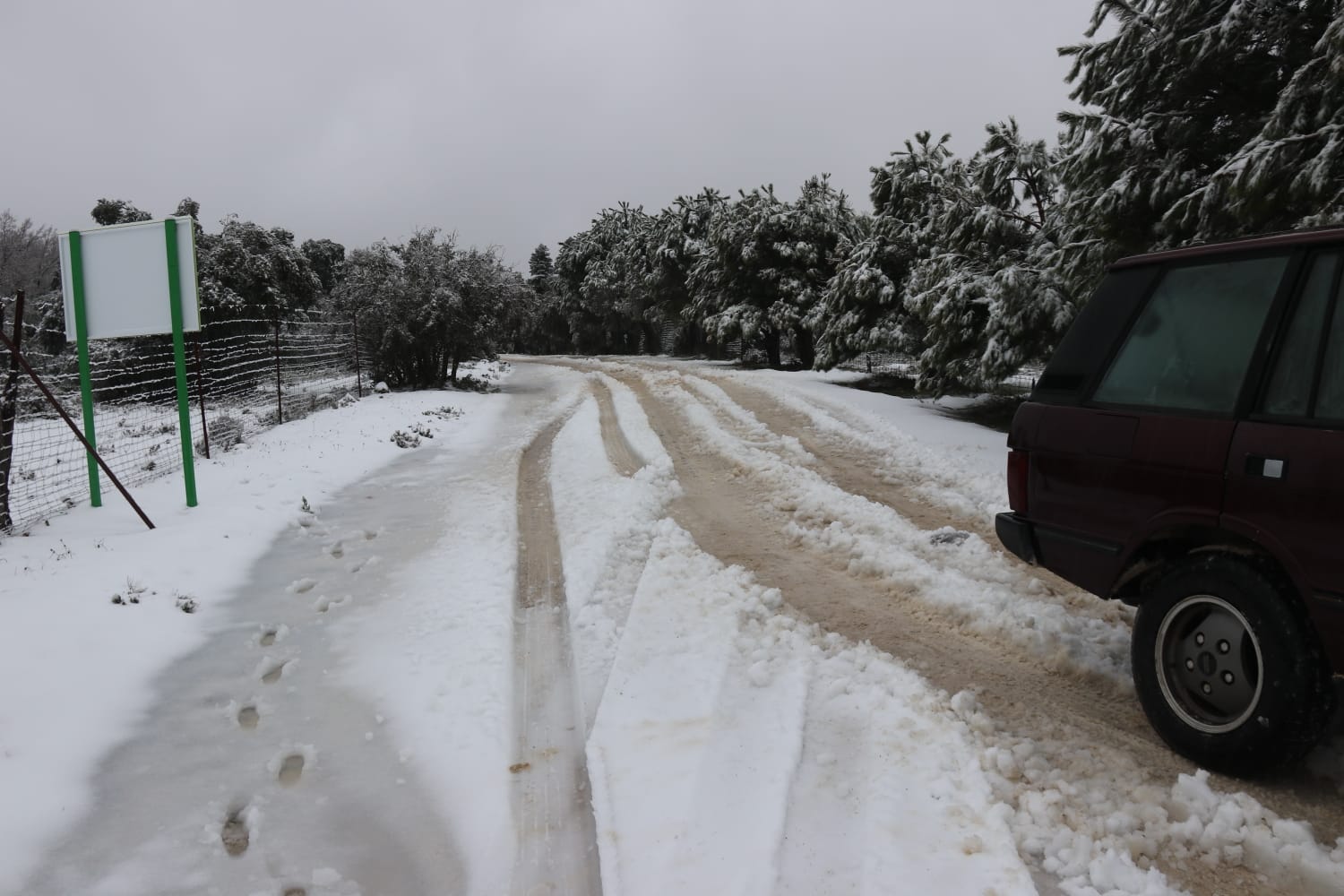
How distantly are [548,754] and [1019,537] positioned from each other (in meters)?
2.45

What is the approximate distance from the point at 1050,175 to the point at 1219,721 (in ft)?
40.0

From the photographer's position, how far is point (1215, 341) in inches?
122

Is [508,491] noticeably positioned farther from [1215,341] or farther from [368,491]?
[1215,341]

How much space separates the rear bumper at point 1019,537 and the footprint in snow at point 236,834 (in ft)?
11.5

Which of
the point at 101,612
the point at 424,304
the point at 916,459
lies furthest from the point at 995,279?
the point at 424,304

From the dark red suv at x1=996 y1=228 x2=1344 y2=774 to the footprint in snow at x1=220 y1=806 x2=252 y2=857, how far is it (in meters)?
3.58

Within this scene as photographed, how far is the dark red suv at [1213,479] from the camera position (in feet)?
8.70

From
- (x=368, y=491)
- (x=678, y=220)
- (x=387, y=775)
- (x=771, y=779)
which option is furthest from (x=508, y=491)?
(x=678, y=220)

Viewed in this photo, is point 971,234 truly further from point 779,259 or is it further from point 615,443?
point 779,259

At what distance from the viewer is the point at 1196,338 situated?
317 cm

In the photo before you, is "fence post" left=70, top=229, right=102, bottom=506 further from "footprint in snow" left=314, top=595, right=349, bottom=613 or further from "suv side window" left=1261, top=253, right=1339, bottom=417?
"suv side window" left=1261, top=253, right=1339, bottom=417

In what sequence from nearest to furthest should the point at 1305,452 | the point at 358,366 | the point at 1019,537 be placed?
the point at 1305,452
the point at 1019,537
the point at 358,366

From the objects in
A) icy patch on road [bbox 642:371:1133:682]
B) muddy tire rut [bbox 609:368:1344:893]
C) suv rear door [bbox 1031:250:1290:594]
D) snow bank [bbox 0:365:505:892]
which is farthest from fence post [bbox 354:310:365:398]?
suv rear door [bbox 1031:250:1290:594]

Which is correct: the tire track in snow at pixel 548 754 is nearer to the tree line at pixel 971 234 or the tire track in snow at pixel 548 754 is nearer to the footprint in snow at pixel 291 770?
the footprint in snow at pixel 291 770
